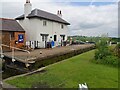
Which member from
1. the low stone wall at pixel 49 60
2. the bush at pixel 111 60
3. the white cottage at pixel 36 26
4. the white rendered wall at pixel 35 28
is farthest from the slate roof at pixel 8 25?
the bush at pixel 111 60

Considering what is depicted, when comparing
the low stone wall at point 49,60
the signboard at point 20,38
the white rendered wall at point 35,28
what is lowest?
the low stone wall at point 49,60

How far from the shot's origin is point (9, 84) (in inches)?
321

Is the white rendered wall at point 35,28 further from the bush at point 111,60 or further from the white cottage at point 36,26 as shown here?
the bush at point 111,60

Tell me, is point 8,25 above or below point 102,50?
above

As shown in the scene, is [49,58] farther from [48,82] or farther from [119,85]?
[119,85]

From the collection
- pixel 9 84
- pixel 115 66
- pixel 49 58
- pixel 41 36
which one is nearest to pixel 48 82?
pixel 9 84

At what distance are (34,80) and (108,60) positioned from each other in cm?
709

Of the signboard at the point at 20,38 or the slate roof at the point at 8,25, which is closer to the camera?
the slate roof at the point at 8,25

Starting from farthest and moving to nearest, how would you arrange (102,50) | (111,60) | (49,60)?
(49,60) → (102,50) → (111,60)

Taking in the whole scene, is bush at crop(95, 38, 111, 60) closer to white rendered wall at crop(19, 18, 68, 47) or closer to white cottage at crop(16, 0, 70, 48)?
white cottage at crop(16, 0, 70, 48)

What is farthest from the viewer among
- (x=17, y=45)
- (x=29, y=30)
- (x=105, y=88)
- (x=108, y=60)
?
(x=29, y=30)

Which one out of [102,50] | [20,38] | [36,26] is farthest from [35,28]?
[102,50]

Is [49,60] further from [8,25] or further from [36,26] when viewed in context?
[36,26]

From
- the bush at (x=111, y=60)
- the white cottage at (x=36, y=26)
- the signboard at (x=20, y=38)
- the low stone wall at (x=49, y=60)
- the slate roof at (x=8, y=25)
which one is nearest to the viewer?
the bush at (x=111, y=60)
